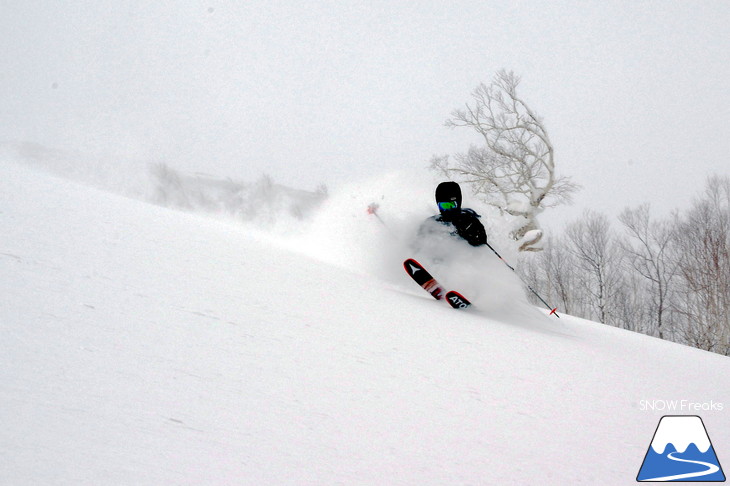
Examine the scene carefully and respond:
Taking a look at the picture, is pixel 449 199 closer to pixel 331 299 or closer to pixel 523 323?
pixel 523 323

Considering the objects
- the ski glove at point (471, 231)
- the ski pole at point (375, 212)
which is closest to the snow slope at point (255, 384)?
the ski glove at point (471, 231)

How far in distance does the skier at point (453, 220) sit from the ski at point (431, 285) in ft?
2.24

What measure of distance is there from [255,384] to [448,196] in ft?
14.6

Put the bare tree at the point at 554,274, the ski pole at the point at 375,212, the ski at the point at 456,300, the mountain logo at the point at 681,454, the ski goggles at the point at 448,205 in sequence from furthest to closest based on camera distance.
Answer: the bare tree at the point at 554,274
the ski pole at the point at 375,212
the ski goggles at the point at 448,205
the ski at the point at 456,300
the mountain logo at the point at 681,454

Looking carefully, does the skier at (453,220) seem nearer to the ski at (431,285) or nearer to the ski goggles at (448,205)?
the ski goggles at (448,205)

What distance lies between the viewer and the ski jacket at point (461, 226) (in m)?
5.74

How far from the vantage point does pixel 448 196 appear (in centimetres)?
567

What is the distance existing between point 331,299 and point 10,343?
7.85 feet

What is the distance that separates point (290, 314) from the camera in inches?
114

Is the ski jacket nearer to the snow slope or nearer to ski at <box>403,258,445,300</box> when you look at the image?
ski at <box>403,258,445,300</box>

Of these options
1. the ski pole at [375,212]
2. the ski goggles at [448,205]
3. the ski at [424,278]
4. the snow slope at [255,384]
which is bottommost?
the snow slope at [255,384]

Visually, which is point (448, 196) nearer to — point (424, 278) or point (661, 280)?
point (424, 278)

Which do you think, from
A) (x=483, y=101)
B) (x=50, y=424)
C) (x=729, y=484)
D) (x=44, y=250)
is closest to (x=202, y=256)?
(x=44, y=250)

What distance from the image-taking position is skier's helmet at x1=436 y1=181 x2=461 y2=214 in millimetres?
5668
